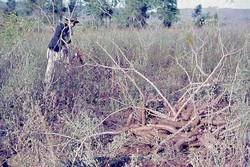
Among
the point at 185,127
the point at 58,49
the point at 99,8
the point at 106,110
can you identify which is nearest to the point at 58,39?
the point at 58,49

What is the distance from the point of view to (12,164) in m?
3.08

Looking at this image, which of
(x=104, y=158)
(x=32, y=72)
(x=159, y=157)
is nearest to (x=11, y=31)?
(x=32, y=72)

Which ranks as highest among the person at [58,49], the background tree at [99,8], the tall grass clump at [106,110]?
the background tree at [99,8]

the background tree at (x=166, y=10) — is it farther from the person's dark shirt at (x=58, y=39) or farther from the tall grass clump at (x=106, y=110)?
the person's dark shirt at (x=58, y=39)

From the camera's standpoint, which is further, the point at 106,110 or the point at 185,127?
the point at 106,110

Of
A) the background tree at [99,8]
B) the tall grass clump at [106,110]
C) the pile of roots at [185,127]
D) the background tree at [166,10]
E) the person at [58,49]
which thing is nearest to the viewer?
the tall grass clump at [106,110]

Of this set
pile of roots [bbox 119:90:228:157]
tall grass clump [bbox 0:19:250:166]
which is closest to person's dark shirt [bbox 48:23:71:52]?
tall grass clump [bbox 0:19:250:166]

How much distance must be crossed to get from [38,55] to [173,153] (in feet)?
11.6

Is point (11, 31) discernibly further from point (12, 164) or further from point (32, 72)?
point (12, 164)

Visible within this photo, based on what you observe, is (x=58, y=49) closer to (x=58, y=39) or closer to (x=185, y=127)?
(x=58, y=39)

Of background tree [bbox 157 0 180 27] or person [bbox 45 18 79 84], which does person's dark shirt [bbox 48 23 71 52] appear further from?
background tree [bbox 157 0 180 27]

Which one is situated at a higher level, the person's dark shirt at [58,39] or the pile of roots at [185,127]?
the person's dark shirt at [58,39]

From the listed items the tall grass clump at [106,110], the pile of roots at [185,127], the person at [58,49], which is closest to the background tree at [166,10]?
the tall grass clump at [106,110]

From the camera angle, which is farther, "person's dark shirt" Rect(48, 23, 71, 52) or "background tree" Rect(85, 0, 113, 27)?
"person's dark shirt" Rect(48, 23, 71, 52)
